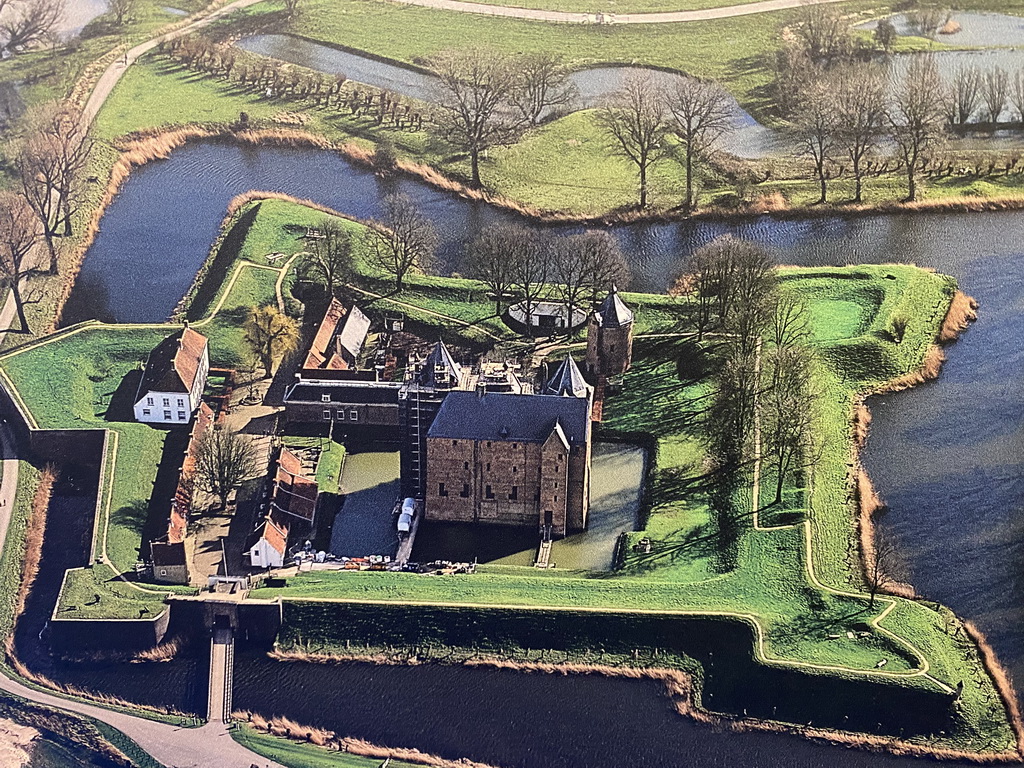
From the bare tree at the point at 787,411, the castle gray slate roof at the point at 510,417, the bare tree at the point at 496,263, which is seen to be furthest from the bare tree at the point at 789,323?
the castle gray slate roof at the point at 510,417

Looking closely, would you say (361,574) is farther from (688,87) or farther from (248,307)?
(688,87)

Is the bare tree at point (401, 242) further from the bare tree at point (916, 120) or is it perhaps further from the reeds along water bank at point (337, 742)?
the reeds along water bank at point (337, 742)

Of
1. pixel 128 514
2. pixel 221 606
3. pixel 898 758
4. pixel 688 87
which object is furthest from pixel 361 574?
pixel 688 87

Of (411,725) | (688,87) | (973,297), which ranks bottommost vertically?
(411,725)

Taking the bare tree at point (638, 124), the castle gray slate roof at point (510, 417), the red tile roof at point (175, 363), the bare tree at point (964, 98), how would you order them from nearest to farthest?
1. the castle gray slate roof at point (510, 417)
2. the red tile roof at point (175, 363)
3. the bare tree at point (638, 124)
4. the bare tree at point (964, 98)

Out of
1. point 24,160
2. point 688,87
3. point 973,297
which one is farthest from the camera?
point 688,87

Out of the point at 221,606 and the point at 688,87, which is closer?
the point at 221,606

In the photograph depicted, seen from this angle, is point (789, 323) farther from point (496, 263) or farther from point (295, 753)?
point (295, 753)
